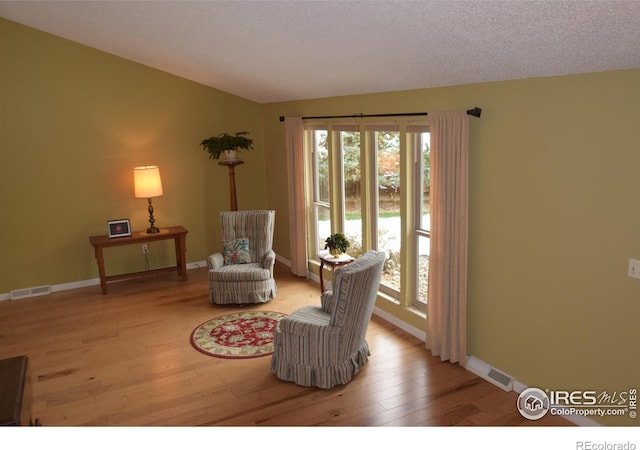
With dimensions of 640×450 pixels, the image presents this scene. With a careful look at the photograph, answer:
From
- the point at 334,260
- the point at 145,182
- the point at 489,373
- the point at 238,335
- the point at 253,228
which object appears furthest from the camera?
the point at 145,182

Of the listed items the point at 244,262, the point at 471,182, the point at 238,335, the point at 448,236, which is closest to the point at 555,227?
the point at 471,182

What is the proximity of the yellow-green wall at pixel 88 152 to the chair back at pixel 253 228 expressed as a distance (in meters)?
1.41

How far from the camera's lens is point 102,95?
721 cm

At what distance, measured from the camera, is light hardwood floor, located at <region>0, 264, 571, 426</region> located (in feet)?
13.2

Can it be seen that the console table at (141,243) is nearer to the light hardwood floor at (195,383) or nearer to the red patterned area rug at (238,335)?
the light hardwood floor at (195,383)

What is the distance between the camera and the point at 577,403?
3.83 metres

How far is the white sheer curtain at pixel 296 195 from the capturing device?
7.10 m

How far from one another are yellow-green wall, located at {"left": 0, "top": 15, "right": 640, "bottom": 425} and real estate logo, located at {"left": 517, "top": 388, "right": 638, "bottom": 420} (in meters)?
0.06

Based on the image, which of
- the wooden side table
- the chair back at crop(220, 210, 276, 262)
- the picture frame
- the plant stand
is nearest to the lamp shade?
the picture frame

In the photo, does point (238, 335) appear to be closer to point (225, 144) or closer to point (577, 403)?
point (225, 144)

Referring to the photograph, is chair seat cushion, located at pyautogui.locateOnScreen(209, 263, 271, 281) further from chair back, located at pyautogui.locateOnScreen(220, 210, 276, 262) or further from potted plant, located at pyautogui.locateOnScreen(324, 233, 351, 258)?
potted plant, located at pyautogui.locateOnScreen(324, 233, 351, 258)

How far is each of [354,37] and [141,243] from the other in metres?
4.81
